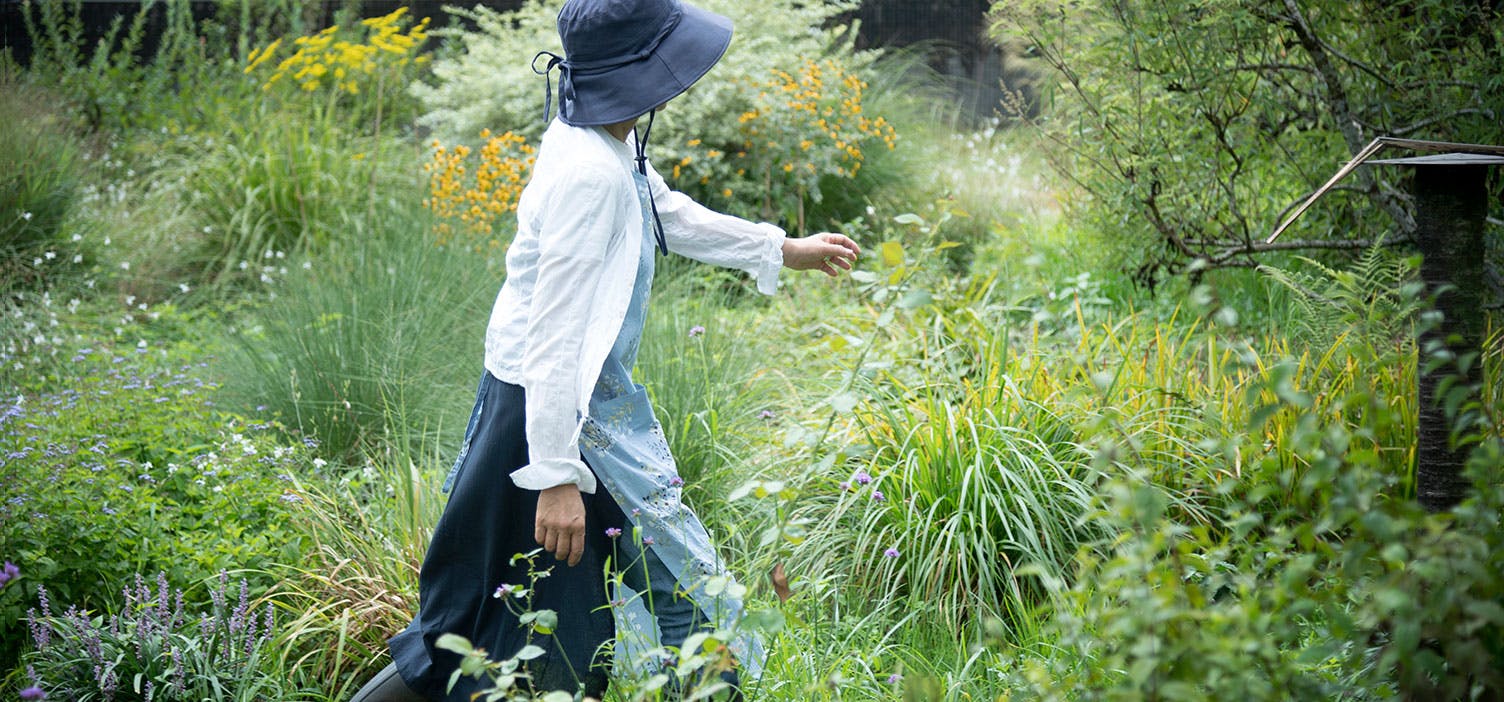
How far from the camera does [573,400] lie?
192 centimetres

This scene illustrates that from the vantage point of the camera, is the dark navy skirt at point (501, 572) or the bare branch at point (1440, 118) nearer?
the dark navy skirt at point (501, 572)

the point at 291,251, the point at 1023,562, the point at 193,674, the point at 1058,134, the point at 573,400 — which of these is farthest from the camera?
the point at 291,251

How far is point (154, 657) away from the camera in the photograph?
2.45m

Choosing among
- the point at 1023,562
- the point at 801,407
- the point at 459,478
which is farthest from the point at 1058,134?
the point at 459,478

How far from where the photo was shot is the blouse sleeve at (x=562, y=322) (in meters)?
Result: 1.90

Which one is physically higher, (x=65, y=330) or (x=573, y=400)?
(x=573, y=400)

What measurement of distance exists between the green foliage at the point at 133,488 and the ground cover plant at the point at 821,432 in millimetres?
13

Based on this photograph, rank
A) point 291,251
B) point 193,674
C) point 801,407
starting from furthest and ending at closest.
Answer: point 291,251 < point 801,407 < point 193,674

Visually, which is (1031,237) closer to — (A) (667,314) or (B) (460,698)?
(A) (667,314)

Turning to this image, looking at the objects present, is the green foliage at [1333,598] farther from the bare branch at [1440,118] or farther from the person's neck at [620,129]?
the bare branch at [1440,118]

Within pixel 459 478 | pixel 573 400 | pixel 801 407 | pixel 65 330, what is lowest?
pixel 65 330

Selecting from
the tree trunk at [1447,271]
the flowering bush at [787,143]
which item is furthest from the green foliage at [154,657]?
the flowering bush at [787,143]

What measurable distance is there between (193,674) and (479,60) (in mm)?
5748

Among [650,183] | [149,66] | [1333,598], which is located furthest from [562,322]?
[149,66]
